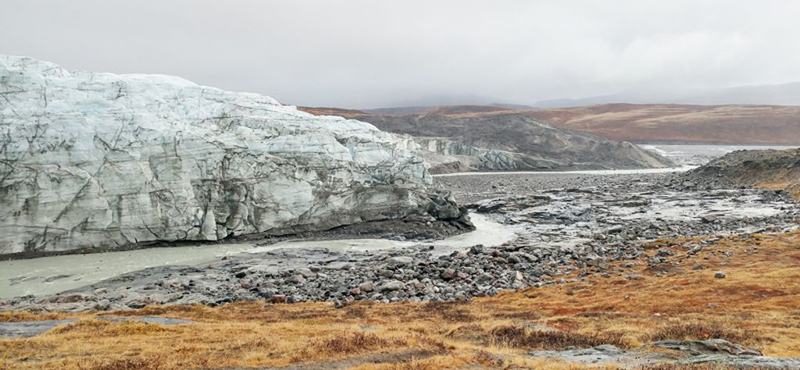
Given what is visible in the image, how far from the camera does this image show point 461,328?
15781mm

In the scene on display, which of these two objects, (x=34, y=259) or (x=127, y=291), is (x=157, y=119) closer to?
(x=34, y=259)

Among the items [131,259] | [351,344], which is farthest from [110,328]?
[131,259]

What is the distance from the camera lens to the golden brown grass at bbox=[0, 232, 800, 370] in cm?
1221

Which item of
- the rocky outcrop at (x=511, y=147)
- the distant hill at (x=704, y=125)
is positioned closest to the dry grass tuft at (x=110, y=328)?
the rocky outcrop at (x=511, y=147)

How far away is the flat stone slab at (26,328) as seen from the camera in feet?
49.0

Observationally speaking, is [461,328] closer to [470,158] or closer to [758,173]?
[758,173]

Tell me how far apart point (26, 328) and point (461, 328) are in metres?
14.5

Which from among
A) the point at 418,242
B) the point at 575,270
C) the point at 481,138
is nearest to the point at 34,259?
the point at 418,242

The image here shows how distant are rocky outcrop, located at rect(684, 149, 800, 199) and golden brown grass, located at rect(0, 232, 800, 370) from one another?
35984 millimetres

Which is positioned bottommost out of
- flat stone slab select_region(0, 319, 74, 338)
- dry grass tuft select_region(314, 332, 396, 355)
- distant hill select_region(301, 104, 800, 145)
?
flat stone slab select_region(0, 319, 74, 338)

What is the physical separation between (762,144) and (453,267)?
523 feet

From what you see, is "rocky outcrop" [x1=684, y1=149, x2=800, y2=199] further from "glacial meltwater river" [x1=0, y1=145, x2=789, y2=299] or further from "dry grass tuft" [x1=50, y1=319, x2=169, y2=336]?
"dry grass tuft" [x1=50, y1=319, x2=169, y2=336]

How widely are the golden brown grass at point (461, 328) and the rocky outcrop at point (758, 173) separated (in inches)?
1417

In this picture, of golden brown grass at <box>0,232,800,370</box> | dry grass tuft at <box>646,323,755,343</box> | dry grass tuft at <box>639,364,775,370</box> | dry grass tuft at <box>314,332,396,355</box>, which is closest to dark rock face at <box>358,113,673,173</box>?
golden brown grass at <box>0,232,800,370</box>
